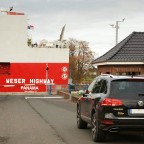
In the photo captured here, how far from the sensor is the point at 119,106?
10.7 m

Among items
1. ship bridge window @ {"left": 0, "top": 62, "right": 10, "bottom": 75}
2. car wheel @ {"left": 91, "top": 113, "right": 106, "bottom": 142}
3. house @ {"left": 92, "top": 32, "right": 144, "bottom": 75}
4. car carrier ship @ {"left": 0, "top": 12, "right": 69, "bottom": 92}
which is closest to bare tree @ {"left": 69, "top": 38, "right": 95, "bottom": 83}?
car carrier ship @ {"left": 0, "top": 12, "right": 69, "bottom": 92}

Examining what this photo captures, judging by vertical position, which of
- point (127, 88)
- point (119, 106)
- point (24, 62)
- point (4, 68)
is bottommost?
point (119, 106)

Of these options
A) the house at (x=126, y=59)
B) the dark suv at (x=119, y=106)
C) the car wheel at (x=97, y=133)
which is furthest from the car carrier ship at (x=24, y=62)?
the dark suv at (x=119, y=106)

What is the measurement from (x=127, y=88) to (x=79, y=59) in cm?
7137

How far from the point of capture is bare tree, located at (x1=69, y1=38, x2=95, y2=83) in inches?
3071

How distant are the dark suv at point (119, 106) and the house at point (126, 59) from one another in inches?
629

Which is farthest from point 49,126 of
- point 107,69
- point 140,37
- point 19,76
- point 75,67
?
point 75,67

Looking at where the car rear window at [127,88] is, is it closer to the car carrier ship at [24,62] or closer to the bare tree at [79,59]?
the car carrier ship at [24,62]

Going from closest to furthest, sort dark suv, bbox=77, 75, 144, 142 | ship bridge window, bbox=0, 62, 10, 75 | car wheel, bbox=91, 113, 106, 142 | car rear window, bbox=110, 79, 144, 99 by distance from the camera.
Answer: dark suv, bbox=77, 75, 144, 142
car rear window, bbox=110, 79, 144, 99
car wheel, bbox=91, 113, 106, 142
ship bridge window, bbox=0, 62, 10, 75

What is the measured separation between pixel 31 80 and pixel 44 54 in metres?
3.48

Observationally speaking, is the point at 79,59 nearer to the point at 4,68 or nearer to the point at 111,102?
the point at 4,68

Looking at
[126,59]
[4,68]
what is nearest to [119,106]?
[126,59]

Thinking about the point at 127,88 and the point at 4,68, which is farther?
the point at 4,68

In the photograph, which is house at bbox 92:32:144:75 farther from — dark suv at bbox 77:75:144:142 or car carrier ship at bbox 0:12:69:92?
car carrier ship at bbox 0:12:69:92
